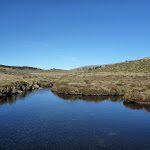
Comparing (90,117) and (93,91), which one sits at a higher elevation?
(93,91)

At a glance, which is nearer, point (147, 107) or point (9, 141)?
point (9, 141)

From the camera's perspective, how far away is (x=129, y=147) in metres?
17.0

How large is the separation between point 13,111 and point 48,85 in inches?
1758

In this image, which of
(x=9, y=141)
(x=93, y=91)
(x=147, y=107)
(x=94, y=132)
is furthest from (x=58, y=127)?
(x=93, y=91)

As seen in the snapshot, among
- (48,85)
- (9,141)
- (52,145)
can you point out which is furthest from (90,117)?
(48,85)

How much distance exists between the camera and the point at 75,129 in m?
21.9

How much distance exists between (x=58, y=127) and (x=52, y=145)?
515 centimetres

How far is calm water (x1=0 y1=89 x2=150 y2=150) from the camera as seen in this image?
17516 millimetres

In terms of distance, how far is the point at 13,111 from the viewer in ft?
99.6

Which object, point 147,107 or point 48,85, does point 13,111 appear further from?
point 48,85

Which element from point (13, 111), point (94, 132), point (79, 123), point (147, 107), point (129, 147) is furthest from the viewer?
point (147, 107)

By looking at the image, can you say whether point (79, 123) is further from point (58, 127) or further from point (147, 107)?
point (147, 107)

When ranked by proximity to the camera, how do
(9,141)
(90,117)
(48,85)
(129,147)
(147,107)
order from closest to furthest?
(129,147) < (9,141) < (90,117) < (147,107) < (48,85)

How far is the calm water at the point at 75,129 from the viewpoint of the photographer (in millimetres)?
17516
